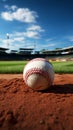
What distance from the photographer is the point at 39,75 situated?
18.9ft

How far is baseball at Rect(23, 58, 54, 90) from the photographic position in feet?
19.0

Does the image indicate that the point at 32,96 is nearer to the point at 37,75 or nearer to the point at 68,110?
the point at 37,75

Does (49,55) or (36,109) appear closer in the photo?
(36,109)

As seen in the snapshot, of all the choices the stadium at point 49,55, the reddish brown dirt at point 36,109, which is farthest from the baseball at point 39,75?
the stadium at point 49,55

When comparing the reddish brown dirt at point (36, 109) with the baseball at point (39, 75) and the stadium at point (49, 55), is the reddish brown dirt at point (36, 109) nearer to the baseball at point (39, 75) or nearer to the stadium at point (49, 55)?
the baseball at point (39, 75)

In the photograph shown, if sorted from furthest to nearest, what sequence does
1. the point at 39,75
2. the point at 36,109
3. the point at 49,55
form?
the point at 49,55 → the point at 39,75 → the point at 36,109

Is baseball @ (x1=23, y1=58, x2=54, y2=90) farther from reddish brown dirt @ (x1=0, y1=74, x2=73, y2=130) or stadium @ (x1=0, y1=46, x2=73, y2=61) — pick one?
stadium @ (x1=0, y1=46, x2=73, y2=61)

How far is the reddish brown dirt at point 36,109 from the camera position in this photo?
13.8 ft

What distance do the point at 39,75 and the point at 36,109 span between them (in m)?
1.24

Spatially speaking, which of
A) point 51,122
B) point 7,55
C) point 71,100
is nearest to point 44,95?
point 71,100

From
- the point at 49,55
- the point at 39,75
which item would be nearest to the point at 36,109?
the point at 39,75

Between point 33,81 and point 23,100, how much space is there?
0.75 meters

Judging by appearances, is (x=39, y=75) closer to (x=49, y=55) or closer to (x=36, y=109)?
(x=36, y=109)

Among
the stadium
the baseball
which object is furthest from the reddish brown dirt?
the stadium
